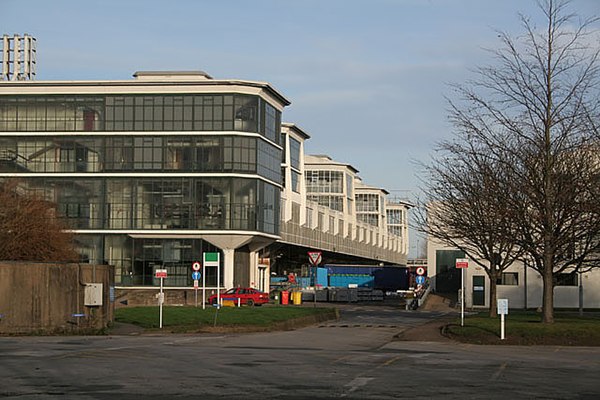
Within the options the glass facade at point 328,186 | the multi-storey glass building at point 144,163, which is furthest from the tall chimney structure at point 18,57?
the glass facade at point 328,186

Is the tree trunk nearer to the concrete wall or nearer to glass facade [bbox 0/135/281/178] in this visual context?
the concrete wall

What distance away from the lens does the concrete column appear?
68875 millimetres

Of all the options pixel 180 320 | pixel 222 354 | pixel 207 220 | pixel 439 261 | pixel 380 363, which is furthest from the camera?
pixel 439 261

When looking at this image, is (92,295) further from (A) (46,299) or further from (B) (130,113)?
(B) (130,113)

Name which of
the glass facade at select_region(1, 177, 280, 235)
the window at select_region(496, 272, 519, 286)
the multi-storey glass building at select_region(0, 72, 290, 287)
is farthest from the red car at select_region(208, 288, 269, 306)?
the window at select_region(496, 272, 519, 286)

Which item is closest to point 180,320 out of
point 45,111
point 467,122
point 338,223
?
point 467,122

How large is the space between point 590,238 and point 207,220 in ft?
129

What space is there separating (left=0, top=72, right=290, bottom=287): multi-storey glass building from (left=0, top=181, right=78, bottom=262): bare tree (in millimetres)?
20797

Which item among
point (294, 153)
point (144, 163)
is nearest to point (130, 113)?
point (144, 163)

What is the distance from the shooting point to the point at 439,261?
86.0 meters

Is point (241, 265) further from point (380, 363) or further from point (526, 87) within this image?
point (380, 363)

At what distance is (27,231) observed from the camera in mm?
43469

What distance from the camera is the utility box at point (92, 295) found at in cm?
3366

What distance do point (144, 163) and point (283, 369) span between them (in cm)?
5090
